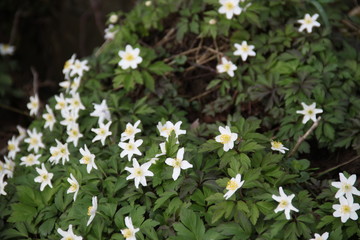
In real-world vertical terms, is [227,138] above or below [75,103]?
below

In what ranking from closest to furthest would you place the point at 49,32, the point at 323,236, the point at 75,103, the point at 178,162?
the point at 323,236, the point at 178,162, the point at 75,103, the point at 49,32

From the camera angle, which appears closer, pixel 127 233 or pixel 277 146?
pixel 127 233

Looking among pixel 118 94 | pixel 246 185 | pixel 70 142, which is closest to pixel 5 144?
pixel 70 142

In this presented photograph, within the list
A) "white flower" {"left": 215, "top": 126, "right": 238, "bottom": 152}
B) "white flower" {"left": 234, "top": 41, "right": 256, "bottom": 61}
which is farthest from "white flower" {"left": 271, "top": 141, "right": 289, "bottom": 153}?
"white flower" {"left": 234, "top": 41, "right": 256, "bottom": 61}

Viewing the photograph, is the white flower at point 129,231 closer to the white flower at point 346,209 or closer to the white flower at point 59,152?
the white flower at point 59,152

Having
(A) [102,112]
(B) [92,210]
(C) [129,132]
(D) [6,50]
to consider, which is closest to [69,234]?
(B) [92,210]

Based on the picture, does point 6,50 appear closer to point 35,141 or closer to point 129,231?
point 35,141

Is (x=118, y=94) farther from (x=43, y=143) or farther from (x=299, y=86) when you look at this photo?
(x=299, y=86)
